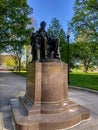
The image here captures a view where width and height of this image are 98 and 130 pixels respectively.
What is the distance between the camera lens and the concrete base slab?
450 centimetres

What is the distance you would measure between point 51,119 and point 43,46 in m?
2.32

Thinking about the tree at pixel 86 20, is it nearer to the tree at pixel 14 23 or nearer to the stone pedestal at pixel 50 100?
the tree at pixel 14 23

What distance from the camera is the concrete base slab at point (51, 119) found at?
177 inches

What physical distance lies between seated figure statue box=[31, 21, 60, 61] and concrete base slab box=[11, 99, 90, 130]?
1696 millimetres

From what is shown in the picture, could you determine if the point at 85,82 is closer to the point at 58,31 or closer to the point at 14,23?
the point at 14,23

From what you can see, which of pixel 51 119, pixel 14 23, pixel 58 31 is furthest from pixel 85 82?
pixel 58 31

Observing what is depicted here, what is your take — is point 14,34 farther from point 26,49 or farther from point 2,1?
point 26,49

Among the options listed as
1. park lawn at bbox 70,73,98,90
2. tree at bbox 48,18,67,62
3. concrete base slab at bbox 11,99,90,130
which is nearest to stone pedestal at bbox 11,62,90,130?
concrete base slab at bbox 11,99,90,130

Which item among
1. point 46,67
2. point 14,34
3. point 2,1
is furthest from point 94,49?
point 46,67

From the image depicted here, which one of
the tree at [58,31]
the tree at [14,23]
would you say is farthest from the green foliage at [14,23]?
the tree at [58,31]

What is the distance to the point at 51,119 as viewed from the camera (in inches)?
188

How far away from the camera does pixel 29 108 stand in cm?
529

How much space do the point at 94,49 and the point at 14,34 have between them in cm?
967

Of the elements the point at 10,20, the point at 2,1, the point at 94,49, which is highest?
the point at 2,1
